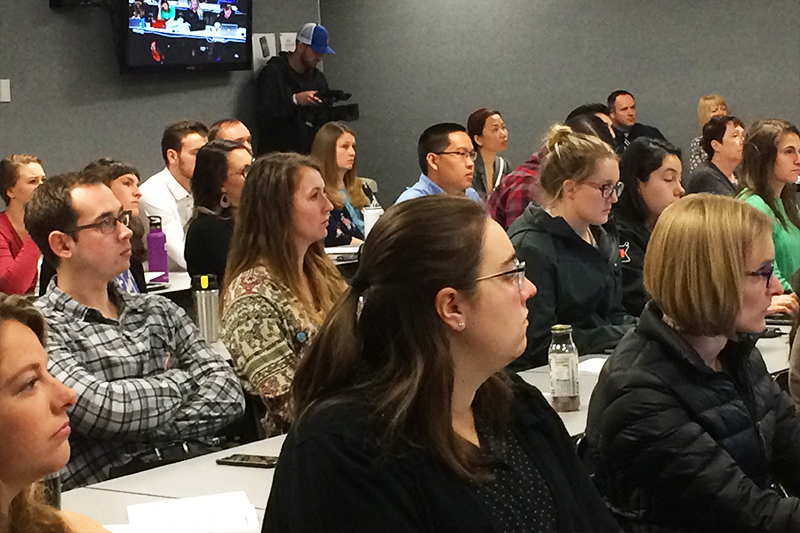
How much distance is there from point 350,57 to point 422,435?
372 inches

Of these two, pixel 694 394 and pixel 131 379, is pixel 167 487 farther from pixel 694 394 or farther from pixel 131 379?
pixel 694 394

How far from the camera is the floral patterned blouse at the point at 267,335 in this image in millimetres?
3066

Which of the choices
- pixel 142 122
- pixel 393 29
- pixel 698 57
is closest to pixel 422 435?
pixel 142 122

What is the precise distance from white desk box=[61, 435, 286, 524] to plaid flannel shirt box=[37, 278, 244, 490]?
0.29 meters

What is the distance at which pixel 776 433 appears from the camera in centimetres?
236

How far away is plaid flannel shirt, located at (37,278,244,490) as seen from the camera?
272 centimetres

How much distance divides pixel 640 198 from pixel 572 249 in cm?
78

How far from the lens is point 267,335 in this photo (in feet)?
10.1

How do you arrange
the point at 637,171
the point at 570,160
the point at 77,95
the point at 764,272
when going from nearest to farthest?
the point at 764,272, the point at 570,160, the point at 637,171, the point at 77,95

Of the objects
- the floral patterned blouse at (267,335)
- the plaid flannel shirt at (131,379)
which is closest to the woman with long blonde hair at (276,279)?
the floral patterned blouse at (267,335)

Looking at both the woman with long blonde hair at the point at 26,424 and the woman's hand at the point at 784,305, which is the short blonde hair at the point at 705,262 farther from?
the woman's hand at the point at 784,305

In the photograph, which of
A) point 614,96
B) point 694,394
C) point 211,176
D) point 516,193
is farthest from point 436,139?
point 694,394

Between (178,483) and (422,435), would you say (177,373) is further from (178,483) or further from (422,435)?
(422,435)

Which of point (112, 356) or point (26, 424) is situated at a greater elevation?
point (26, 424)
